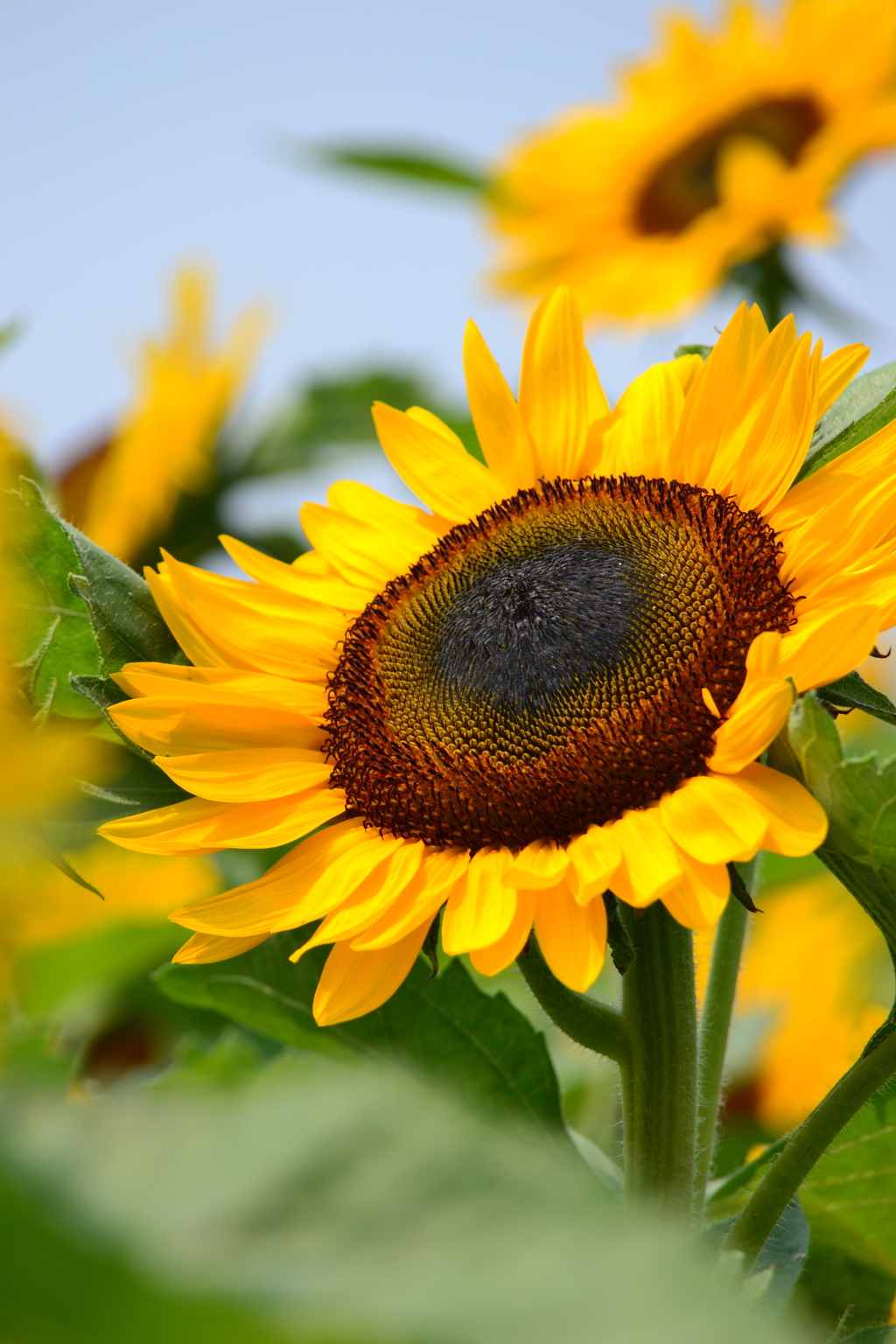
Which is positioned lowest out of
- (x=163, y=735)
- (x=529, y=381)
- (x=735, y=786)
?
(x=163, y=735)

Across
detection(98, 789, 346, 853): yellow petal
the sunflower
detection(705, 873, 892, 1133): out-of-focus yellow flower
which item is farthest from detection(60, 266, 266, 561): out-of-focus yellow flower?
detection(98, 789, 346, 853): yellow petal

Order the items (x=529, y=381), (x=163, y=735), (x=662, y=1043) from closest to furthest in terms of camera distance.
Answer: (x=662, y=1043)
(x=163, y=735)
(x=529, y=381)

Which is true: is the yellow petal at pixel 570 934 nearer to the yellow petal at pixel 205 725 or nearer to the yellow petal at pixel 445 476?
the yellow petal at pixel 205 725

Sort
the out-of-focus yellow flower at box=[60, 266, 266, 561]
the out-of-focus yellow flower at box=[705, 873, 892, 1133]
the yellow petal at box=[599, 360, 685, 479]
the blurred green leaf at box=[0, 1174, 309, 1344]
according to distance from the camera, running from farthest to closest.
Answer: the out-of-focus yellow flower at box=[60, 266, 266, 561], the out-of-focus yellow flower at box=[705, 873, 892, 1133], the yellow petal at box=[599, 360, 685, 479], the blurred green leaf at box=[0, 1174, 309, 1344]

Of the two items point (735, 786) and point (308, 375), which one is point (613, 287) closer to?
point (308, 375)

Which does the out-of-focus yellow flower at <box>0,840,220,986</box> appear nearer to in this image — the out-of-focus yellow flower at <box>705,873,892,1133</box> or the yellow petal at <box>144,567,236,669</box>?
the yellow petal at <box>144,567,236,669</box>

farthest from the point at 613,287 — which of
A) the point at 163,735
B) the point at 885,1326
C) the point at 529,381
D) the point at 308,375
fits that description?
the point at 885,1326
